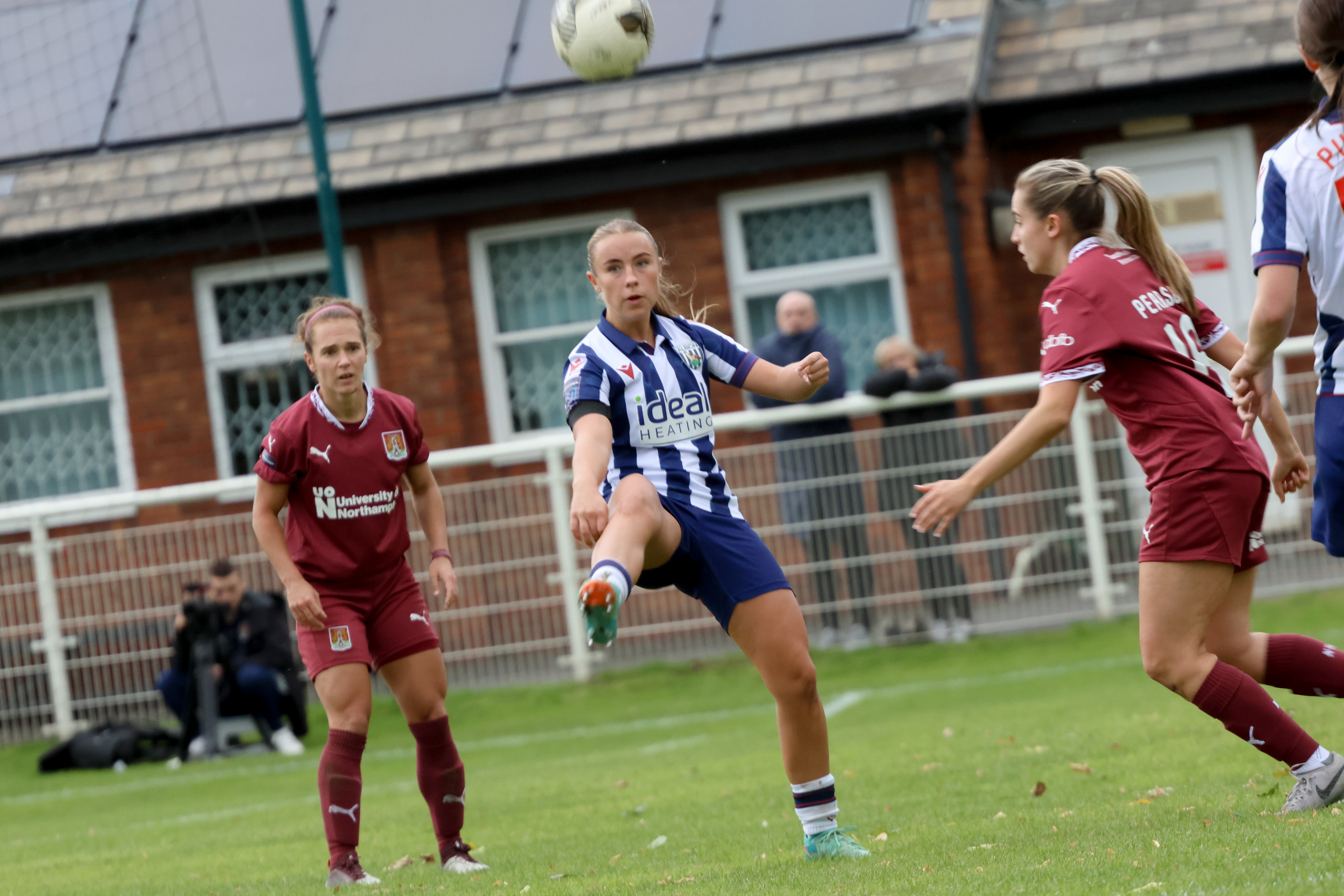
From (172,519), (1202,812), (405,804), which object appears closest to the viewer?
(1202,812)

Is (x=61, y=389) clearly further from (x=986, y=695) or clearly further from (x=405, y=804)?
(x=986, y=695)

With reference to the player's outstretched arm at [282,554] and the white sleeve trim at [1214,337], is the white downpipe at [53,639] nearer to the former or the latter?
the player's outstretched arm at [282,554]

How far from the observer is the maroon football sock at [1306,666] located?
460cm

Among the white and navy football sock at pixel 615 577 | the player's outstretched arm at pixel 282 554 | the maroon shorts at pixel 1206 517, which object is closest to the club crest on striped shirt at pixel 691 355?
the white and navy football sock at pixel 615 577

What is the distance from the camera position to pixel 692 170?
12.5 metres

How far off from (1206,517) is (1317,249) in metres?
0.82

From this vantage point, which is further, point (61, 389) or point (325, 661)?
point (61, 389)

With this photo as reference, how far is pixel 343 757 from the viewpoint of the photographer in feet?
17.8

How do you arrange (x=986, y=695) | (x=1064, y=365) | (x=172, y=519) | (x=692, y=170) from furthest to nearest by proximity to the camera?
(x=692, y=170)
(x=172, y=519)
(x=986, y=695)
(x=1064, y=365)

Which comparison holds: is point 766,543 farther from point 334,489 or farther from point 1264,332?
point 1264,332

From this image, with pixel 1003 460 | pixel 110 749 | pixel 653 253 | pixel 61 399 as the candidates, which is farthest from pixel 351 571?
pixel 61 399

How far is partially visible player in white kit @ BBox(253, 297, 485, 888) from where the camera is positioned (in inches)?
213

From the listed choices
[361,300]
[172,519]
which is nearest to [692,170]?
[361,300]

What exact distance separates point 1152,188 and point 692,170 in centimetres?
395
